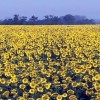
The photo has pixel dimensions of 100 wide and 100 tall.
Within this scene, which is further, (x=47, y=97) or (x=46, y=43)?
(x=46, y=43)

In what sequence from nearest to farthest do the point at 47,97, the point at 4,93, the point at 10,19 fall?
the point at 47,97 → the point at 4,93 → the point at 10,19

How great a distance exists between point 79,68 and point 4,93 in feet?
5.10

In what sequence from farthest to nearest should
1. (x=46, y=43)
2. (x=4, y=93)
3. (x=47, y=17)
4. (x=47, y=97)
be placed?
(x=47, y=17) → (x=46, y=43) → (x=4, y=93) → (x=47, y=97)

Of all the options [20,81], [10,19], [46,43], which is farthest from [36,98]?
[10,19]

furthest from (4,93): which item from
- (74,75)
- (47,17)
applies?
(47,17)

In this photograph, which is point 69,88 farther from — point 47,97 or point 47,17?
point 47,17

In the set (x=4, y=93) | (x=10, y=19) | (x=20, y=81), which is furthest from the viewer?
(x=10, y=19)

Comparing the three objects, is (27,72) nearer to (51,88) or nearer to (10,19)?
(51,88)

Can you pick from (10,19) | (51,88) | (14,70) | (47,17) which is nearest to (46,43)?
(14,70)

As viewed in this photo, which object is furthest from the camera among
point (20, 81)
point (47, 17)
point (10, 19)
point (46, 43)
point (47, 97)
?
point (47, 17)

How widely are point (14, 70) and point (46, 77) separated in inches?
28.3

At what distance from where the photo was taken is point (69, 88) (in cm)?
636

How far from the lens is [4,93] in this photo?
6.16 m

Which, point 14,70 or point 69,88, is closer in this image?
point 69,88
